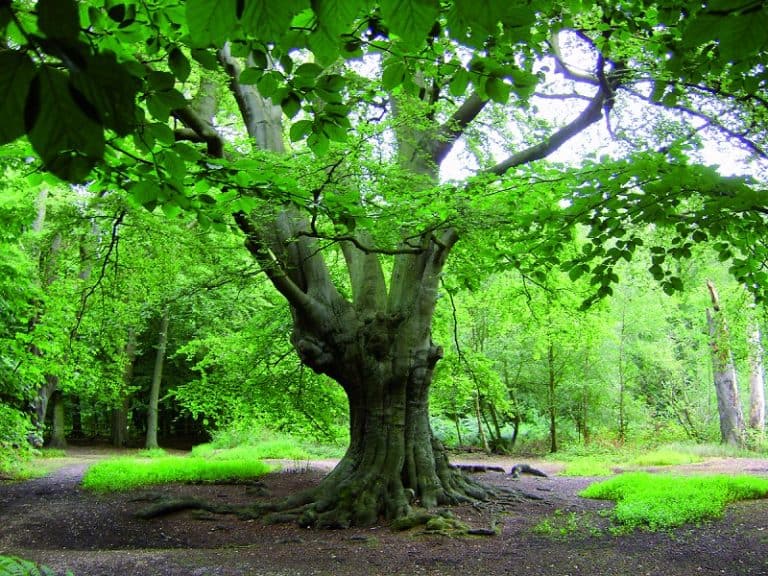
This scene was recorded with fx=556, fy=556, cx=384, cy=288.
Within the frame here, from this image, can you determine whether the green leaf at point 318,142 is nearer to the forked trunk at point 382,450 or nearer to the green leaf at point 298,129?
the green leaf at point 298,129

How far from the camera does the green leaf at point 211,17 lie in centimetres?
90

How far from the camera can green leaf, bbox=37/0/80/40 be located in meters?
0.60

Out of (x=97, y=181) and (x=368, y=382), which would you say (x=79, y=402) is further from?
(x=97, y=181)

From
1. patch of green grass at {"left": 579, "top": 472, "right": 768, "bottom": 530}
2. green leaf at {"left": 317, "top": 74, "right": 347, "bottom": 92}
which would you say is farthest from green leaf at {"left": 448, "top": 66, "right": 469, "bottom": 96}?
patch of green grass at {"left": 579, "top": 472, "right": 768, "bottom": 530}

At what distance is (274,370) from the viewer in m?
10.2

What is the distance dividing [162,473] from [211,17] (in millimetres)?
10614

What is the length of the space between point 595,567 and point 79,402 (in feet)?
80.5

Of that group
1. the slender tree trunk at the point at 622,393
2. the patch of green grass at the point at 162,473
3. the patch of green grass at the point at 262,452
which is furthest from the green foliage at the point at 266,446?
the slender tree trunk at the point at 622,393

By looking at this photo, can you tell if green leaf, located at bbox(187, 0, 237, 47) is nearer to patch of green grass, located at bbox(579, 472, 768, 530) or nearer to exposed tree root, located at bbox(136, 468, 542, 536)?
exposed tree root, located at bbox(136, 468, 542, 536)

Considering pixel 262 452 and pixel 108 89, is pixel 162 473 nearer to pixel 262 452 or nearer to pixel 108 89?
pixel 262 452

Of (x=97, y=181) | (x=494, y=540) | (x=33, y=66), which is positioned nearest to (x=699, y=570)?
(x=494, y=540)

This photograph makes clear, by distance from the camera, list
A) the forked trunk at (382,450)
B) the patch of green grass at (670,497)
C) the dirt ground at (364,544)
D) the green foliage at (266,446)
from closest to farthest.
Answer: the dirt ground at (364,544) → the patch of green grass at (670,497) → the forked trunk at (382,450) → the green foliage at (266,446)

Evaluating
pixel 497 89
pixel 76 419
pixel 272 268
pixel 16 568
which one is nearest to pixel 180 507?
pixel 272 268

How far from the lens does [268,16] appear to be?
0.94 m
